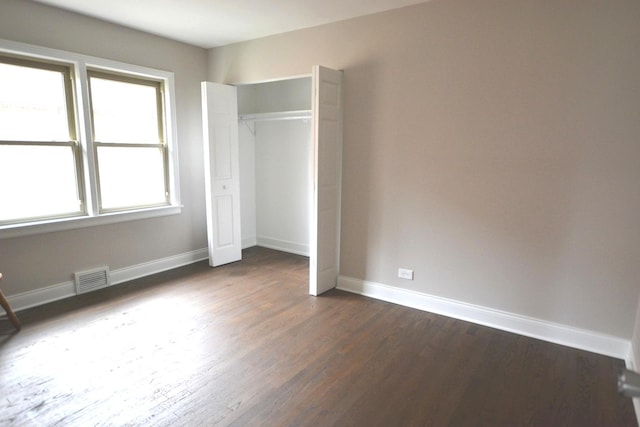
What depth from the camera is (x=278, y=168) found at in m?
5.23

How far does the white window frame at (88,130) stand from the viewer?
315 cm

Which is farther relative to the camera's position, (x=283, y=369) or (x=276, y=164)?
(x=276, y=164)

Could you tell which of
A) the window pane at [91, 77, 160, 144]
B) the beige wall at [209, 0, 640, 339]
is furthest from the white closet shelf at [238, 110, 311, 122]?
the window pane at [91, 77, 160, 144]

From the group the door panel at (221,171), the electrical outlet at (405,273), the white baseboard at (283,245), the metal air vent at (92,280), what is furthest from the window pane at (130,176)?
the electrical outlet at (405,273)

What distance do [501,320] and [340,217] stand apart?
173cm

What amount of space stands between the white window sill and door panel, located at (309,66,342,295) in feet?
6.36

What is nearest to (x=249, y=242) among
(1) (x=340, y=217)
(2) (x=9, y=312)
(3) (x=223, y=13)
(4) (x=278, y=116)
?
(4) (x=278, y=116)

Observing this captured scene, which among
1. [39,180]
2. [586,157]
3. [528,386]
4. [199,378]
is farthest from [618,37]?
Answer: [39,180]

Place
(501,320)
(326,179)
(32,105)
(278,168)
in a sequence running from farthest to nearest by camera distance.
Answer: (278,168) → (326,179) → (32,105) → (501,320)

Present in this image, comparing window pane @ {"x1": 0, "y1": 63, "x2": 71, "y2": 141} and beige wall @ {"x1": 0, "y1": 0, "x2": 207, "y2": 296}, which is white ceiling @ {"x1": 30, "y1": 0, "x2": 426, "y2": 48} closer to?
beige wall @ {"x1": 0, "y1": 0, "x2": 207, "y2": 296}

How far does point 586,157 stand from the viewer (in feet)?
8.44

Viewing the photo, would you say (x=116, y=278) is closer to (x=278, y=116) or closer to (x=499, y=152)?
(x=278, y=116)

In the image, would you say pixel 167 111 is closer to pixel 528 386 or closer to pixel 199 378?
pixel 199 378

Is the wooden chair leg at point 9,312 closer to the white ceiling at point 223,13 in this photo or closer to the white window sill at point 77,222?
the white window sill at point 77,222
